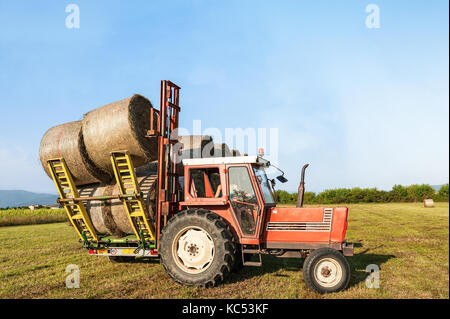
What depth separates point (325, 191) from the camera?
49.3 metres

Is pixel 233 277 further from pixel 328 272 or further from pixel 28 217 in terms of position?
pixel 28 217

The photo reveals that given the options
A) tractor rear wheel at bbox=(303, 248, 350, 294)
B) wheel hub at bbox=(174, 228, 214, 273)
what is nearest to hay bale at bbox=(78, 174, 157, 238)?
wheel hub at bbox=(174, 228, 214, 273)

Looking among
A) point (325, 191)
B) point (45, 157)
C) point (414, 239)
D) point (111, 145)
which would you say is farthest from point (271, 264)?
point (325, 191)

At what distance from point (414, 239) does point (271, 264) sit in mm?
6658

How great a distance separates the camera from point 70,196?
7922 mm

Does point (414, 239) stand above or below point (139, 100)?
below

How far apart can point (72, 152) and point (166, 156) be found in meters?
2.22

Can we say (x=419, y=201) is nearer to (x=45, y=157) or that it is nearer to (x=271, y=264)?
(x=271, y=264)

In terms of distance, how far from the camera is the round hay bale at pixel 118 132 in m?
7.49

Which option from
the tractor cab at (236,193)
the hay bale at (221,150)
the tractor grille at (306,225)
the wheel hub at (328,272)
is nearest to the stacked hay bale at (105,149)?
the tractor cab at (236,193)

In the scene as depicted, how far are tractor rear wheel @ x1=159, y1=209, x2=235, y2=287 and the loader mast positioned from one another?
0.52 m

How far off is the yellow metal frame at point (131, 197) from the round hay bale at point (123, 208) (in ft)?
0.72

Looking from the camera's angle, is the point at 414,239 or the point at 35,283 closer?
the point at 35,283
